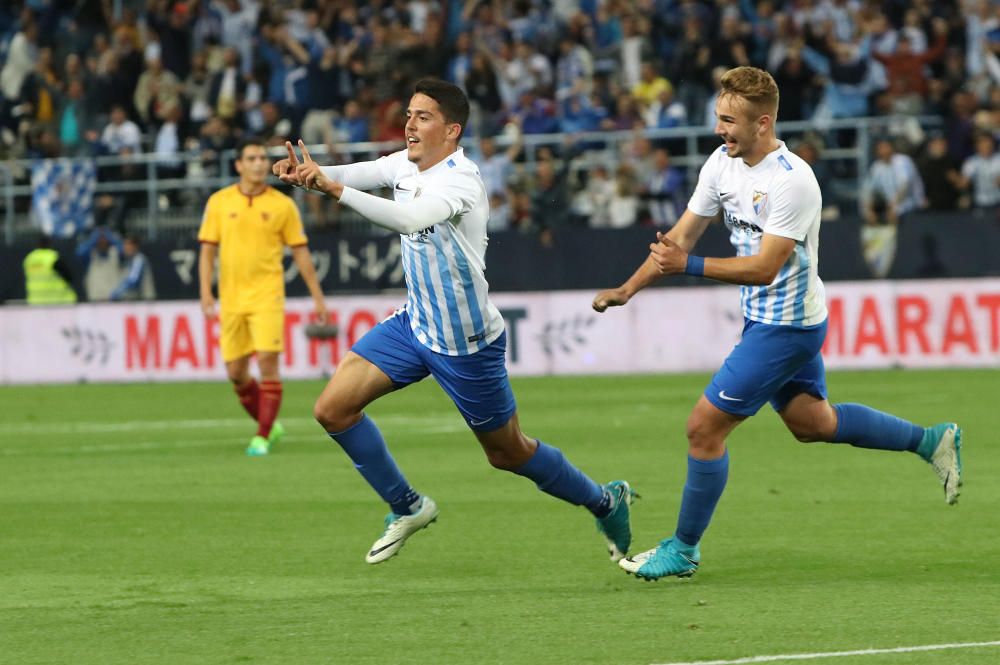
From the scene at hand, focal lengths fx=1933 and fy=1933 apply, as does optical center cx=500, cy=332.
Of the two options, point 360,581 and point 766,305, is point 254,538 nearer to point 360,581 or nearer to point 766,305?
point 360,581

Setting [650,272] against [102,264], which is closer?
[650,272]

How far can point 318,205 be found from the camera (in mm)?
25797

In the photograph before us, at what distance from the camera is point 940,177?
911 inches

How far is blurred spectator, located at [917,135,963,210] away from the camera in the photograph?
907 inches

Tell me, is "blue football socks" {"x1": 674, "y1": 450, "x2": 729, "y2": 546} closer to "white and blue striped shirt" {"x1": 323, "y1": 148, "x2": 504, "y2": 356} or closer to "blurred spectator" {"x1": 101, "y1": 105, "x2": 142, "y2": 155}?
"white and blue striped shirt" {"x1": 323, "y1": 148, "x2": 504, "y2": 356}

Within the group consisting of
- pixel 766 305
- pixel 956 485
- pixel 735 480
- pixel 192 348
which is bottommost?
pixel 192 348

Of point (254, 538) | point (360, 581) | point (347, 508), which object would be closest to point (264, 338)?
point (347, 508)

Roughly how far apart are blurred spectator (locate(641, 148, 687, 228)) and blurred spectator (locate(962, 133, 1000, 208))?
11.2ft

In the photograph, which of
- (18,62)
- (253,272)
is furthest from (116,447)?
(18,62)

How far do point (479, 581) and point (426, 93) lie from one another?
7.05ft

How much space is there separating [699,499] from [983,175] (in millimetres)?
15762

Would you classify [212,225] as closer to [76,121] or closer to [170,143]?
[170,143]

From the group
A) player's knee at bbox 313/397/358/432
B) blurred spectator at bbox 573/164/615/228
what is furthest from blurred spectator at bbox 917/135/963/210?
player's knee at bbox 313/397/358/432

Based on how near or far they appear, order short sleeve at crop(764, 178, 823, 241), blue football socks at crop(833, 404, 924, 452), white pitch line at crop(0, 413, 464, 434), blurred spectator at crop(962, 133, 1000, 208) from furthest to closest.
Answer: blurred spectator at crop(962, 133, 1000, 208) → white pitch line at crop(0, 413, 464, 434) → blue football socks at crop(833, 404, 924, 452) → short sleeve at crop(764, 178, 823, 241)
